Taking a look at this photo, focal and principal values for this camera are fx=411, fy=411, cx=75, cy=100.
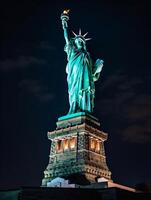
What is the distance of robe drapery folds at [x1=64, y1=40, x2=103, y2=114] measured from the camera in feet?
201

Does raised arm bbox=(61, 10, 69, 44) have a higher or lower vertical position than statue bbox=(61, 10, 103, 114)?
higher

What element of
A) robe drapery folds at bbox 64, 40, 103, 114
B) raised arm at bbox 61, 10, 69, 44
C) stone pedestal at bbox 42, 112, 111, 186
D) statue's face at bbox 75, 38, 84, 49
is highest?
raised arm at bbox 61, 10, 69, 44

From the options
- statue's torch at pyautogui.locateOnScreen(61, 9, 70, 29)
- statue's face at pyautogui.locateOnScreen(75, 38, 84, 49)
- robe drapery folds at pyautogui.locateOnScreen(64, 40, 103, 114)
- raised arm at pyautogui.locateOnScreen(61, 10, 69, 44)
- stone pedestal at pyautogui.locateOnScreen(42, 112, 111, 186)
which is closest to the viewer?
stone pedestal at pyautogui.locateOnScreen(42, 112, 111, 186)

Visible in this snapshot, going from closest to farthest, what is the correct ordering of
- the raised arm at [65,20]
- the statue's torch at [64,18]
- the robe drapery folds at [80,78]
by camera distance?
the robe drapery folds at [80,78] → the raised arm at [65,20] → the statue's torch at [64,18]

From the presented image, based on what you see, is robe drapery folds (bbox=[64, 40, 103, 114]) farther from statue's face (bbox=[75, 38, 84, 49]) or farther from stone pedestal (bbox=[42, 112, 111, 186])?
stone pedestal (bbox=[42, 112, 111, 186])

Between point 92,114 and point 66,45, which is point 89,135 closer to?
point 92,114

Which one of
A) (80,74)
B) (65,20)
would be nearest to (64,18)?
(65,20)

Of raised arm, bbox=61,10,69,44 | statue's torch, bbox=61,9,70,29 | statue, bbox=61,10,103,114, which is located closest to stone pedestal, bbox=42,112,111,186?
statue, bbox=61,10,103,114

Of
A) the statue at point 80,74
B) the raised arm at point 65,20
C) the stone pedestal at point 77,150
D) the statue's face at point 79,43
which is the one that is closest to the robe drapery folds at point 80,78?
the statue at point 80,74

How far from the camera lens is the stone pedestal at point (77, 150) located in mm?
54978

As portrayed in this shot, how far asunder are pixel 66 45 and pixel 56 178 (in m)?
22.9

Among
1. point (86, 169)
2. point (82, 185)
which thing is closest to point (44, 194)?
point (82, 185)

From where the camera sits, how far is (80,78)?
205ft

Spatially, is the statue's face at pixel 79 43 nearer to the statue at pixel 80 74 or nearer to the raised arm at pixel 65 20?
the statue at pixel 80 74
